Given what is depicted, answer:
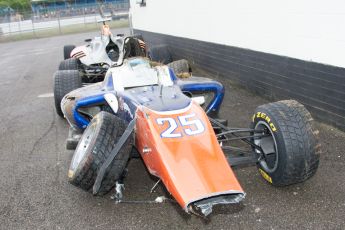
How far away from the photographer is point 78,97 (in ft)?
17.5

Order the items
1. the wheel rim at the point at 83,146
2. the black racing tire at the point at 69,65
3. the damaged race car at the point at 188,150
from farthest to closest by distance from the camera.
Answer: the black racing tire at the point at 69,65 < the wheel rim at the point at 83,146 < the damaged race car at the point at 188,150

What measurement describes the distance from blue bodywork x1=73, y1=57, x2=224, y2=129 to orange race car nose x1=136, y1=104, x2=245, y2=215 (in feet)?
0.61

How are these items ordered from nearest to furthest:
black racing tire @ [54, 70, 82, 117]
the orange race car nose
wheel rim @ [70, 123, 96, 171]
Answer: the orange race car nose, wheel rim @ [70, 123, 96, 171], black racing tire @ [54, 70, 82, 117]

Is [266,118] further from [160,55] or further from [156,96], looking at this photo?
[160,55]

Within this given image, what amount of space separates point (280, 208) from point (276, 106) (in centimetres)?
101

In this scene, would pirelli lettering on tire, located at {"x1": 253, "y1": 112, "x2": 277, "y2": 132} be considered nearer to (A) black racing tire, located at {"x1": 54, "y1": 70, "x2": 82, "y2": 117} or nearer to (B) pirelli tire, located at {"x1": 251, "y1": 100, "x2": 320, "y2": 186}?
(B) pirelli tire, located at {"x1": 251, "y1": 100, "x2": 320, "y2": 186}

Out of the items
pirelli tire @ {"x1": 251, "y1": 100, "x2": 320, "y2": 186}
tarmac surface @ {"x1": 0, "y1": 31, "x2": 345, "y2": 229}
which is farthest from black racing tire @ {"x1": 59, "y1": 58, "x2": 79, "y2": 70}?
pirelli tire @ {"x1": 251, "y1": 100, "x2": 320, "y2": 186}

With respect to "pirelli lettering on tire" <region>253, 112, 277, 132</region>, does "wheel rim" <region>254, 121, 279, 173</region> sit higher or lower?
lower

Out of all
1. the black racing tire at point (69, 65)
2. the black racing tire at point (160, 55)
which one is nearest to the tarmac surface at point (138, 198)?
the black racing tire at point (69, 65)

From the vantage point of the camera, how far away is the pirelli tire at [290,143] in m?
3.76

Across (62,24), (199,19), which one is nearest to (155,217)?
(199,19)

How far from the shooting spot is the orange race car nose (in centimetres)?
318

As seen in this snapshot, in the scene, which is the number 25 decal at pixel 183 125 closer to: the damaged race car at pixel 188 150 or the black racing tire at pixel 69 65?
the damaged race car at pixel 188 150

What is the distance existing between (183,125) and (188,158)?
1.30 ft
